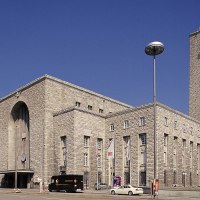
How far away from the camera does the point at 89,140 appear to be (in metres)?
66.0

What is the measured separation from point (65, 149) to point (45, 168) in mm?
4669

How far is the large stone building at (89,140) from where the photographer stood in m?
61.2

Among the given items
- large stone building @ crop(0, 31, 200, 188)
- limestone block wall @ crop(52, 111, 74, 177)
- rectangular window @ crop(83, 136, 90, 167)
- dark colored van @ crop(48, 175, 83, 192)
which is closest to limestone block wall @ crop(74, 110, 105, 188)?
large stone building @ crop(0, 31, 200, 188)

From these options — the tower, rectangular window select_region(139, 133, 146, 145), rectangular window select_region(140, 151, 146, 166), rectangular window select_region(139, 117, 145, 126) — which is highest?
the tower

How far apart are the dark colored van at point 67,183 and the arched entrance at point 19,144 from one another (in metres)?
16.8

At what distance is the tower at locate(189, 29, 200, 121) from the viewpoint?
83125 millimetres

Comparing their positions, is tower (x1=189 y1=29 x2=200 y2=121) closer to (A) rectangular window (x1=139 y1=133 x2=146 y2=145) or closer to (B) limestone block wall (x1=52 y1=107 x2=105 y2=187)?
(A) rectangular window (x1=139 y1=133 x2=146 y2=145)

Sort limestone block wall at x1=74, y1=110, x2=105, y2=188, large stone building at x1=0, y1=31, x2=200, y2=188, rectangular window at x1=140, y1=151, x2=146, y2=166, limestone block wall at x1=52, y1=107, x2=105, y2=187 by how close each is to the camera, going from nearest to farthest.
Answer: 1. rectangular window at x1=140, y1=151, x2=146, y2=166
2. large stone building at x1=0, y1=31, x2=200, y2=188
3. limestone block wall at x1=52, y1=107, x2=105, y2=187
4. limestone block wall at x1=74, y1=110, x2=105, y2=188

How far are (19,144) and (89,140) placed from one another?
16.5 meters

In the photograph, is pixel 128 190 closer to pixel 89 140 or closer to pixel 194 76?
pixel 89 140

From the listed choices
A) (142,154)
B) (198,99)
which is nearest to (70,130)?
(142,154)

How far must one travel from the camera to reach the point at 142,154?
61.4 metres

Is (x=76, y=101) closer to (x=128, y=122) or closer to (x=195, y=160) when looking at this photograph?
(x=128, y=122)

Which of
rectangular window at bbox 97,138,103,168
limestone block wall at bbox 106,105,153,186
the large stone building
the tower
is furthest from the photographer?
the tower
